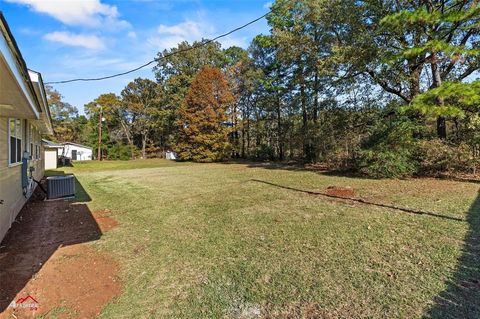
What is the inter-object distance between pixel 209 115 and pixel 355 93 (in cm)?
1592


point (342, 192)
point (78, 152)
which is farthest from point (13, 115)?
point (78, 152)

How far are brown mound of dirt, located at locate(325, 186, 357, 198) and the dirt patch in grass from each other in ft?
18.9

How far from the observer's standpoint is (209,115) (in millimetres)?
27250

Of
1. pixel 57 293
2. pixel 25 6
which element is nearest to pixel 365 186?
pixel 57 293

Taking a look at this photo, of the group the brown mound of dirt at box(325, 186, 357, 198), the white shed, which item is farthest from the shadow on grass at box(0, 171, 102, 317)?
the white shed

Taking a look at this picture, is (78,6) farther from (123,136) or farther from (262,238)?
(123,136)

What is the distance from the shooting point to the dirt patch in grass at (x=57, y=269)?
2.81 metres

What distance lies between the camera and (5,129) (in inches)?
220

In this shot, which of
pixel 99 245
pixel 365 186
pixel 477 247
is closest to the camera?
pixel 477 247

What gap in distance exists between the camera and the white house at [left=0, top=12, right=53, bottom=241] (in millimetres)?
2597

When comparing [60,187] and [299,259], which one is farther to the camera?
[60,187]

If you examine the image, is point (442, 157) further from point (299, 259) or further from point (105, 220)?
point (105, 220)

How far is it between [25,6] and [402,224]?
36.1 ft

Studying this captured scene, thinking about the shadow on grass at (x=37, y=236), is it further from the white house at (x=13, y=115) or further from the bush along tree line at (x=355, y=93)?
the bush along tree line at (x=355, y=93)
